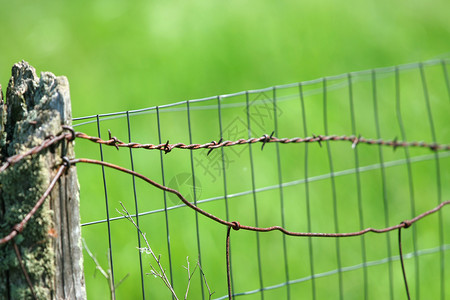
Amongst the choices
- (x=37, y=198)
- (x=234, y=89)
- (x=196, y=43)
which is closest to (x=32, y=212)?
(x=37, y=198)

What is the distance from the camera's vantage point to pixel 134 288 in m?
3.87

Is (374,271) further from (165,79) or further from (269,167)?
(165,79)

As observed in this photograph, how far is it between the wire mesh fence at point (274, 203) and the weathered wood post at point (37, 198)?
165 centimetres

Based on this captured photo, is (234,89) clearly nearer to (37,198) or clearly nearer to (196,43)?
(196,43)

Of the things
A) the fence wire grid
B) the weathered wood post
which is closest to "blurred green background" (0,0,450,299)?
the fence wire grid

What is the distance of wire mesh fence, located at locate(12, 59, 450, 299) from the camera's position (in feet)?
13.0

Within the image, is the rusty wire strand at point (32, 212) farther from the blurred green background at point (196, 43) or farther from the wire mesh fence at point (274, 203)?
the blurred green background at point (196, 43)

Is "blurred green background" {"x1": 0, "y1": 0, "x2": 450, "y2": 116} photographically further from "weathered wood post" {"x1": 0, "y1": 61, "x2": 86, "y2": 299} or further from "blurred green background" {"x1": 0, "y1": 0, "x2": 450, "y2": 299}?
"weathered wood post" {"x1": 0, "y1": 61, "x2": 86, "y2": 299}

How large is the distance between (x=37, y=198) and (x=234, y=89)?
4.58 m

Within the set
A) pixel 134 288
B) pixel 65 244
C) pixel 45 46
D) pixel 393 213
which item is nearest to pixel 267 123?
pixel 393 213

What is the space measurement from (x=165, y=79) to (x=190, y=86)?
0.25 m

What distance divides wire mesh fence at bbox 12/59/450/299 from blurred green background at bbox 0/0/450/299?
15mm

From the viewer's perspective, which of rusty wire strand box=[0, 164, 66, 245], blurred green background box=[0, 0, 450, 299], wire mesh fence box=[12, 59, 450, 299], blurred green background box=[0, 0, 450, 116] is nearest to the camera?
rusty wire strand box=[0, 164, 66, 245]

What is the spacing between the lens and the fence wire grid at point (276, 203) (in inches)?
156
